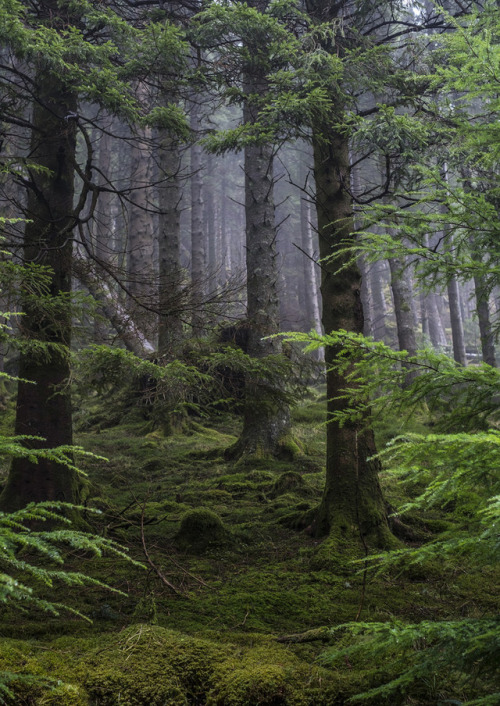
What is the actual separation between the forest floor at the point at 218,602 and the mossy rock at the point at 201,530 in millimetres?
13

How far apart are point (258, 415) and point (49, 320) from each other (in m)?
5.24

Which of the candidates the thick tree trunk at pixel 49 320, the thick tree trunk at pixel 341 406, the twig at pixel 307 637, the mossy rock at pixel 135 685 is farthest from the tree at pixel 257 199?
the mossy rock at pixel 135 685

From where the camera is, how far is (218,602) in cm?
473

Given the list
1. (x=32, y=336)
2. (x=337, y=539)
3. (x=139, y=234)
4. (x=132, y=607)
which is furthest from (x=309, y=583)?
(x=139, y=234)

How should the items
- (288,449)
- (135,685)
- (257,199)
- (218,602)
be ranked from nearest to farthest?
(135,685) → (218,602) → (288,449) → (257,199)

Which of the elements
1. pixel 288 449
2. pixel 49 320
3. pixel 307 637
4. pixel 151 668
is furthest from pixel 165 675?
pixel 288 449

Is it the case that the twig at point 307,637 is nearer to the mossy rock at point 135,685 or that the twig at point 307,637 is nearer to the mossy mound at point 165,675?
the mossy mound at point 165,675

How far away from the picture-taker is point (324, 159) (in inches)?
287

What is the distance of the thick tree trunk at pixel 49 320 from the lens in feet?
21.8

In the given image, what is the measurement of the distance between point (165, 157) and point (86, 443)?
849cm

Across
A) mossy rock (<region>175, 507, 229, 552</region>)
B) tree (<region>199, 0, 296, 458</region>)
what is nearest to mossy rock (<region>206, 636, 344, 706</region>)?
mossy rock (<region>175, 507, 229, 552</region>)

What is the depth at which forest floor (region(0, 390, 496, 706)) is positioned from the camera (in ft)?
9.38

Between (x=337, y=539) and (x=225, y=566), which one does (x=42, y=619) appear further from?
(x=337, y=539)

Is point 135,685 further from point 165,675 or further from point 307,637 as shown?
point 307,637
